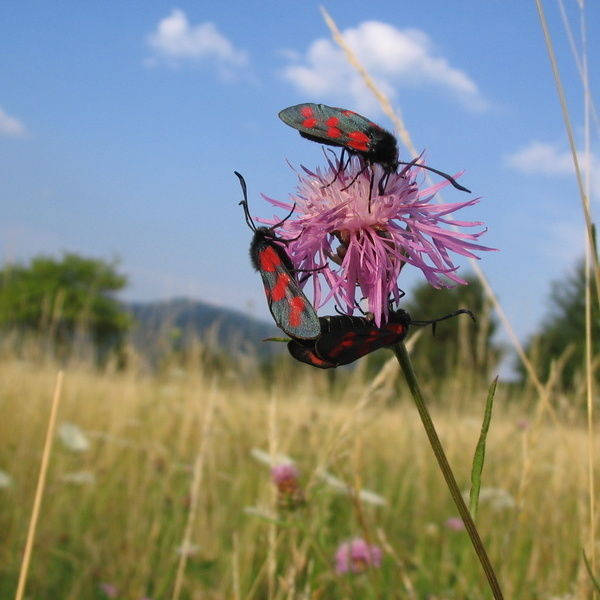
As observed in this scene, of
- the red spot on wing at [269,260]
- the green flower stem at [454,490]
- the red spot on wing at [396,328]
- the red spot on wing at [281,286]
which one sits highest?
the red spot on wing at [269,260]

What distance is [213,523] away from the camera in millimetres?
2402

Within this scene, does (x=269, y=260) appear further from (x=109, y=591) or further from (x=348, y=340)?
(x=109, y=591)

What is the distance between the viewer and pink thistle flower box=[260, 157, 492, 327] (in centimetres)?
90

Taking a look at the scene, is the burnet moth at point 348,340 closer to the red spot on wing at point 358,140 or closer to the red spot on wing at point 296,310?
the red spot on wing at point 296,310

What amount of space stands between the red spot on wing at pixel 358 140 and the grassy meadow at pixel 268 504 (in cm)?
57

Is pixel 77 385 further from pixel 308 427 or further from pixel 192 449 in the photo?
pixel 308 427

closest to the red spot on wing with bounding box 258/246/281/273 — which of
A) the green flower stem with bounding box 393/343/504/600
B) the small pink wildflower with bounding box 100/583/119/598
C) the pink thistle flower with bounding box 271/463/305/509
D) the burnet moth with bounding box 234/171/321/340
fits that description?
the burnet moth with bounding box 234/171/321/340

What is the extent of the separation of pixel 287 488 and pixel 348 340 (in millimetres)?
1010

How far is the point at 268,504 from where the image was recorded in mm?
1860

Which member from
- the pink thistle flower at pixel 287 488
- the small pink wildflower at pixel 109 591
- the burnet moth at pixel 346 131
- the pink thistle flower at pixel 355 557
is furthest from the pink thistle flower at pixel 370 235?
the small pink wildflower at pixel 109 591

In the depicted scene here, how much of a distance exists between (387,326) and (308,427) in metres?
2.19

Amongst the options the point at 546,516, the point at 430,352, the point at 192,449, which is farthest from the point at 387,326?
the point at 430,352

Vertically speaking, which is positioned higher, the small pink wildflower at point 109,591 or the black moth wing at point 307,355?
the black moth wing at point 307,355

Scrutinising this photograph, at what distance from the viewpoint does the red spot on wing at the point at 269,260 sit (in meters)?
0.89
